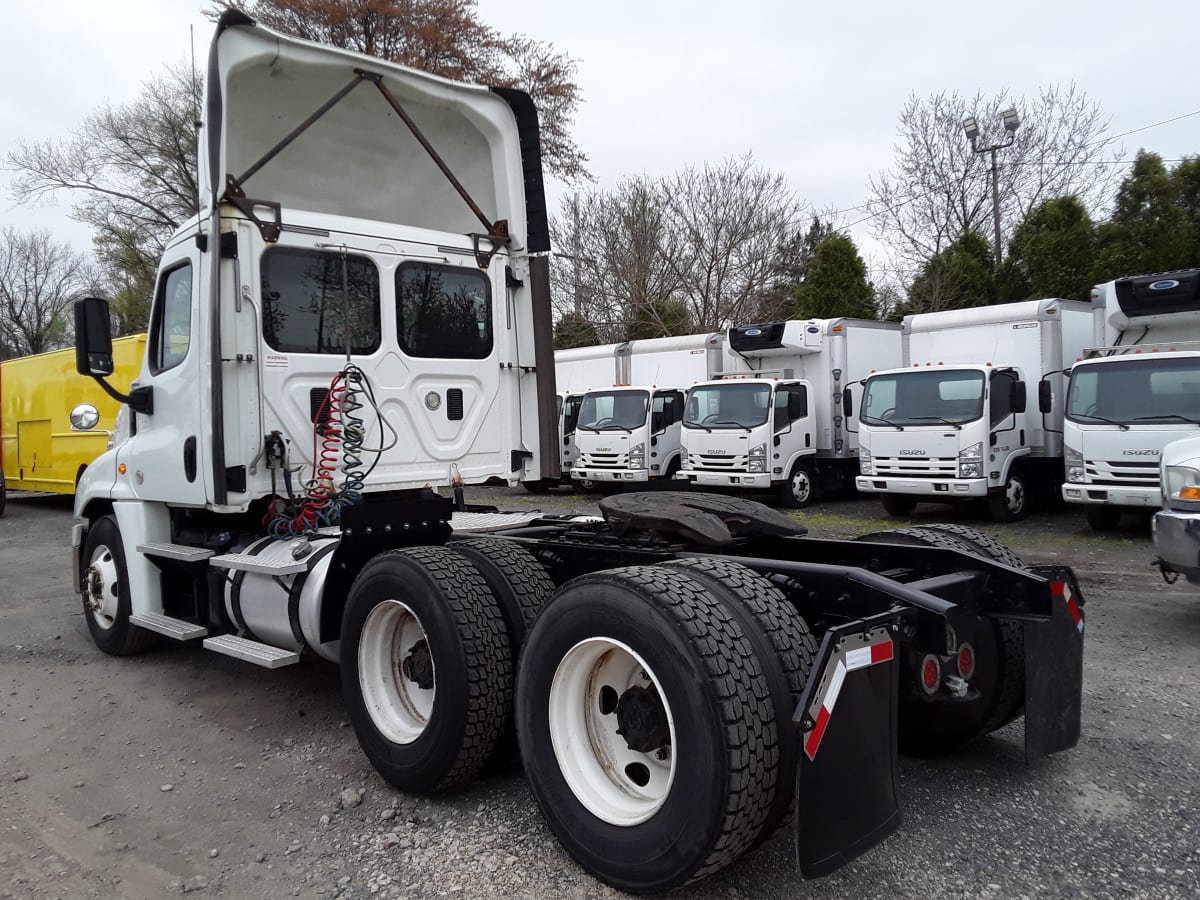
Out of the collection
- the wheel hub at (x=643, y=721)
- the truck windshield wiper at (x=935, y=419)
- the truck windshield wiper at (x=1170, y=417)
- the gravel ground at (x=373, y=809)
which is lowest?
the gravel ground at (x=373, y=809)

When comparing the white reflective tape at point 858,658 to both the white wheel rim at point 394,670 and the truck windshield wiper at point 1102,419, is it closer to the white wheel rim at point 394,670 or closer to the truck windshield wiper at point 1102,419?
the white wheel rim at point 394,670

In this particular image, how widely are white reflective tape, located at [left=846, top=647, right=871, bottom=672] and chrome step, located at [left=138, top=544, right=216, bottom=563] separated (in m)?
4.16

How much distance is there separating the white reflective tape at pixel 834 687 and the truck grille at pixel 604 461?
14.3 meters

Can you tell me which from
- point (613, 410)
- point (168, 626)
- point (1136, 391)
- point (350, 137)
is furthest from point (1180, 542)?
point (613, 410)

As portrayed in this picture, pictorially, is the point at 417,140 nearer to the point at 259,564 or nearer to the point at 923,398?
the point at 259,564

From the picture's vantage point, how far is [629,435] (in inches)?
669

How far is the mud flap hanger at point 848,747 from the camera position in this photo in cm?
262

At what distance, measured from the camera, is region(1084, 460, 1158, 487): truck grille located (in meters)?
10.5

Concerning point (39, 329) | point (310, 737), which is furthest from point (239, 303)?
point (39, 329)

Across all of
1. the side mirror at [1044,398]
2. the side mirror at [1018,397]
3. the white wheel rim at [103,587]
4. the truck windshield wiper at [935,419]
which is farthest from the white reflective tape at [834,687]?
A: the side mirror at [1044,398]

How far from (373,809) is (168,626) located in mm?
2350

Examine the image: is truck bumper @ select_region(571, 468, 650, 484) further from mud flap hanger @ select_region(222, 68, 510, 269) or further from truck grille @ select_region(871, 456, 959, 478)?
mud flap hanger @ select_region(222, 68, 510, 269)

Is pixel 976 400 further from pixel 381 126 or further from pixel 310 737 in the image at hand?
pixel 310 737

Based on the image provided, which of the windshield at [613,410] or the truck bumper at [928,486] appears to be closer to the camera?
the truck bumper at [928,486]
